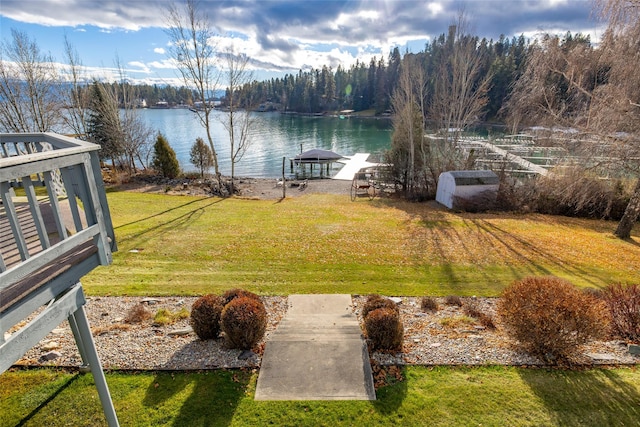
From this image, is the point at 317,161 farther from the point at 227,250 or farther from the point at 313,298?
the point at 313,298

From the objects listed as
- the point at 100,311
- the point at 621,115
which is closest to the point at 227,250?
the point at 100,311

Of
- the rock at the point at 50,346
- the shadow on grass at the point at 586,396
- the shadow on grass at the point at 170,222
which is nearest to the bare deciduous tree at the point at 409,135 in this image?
the shadow on grass at the point at 170,222

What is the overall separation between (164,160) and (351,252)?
75.6 feet

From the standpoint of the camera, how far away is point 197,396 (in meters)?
4.39

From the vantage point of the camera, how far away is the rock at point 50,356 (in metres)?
5.09

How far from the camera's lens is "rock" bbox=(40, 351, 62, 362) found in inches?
200

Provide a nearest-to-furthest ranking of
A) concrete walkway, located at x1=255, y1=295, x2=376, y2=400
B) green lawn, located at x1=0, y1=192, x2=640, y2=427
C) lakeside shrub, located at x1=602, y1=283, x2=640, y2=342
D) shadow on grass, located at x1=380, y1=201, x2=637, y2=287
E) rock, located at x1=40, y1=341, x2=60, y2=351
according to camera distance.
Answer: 1. green lawn, located at x1=0, y1=192, x2=640, y2=427
2. concrete walkway, located at x1=255, y1=295, x2=376, y2=400
3. rock, located at x1=40, y1=341, x2=60, y2=351
4. lakeside shrub, located at x1=602, y1=283, x2=640, y2=342
5. shadow on grass, located at x1=380, y1=201, x2=637, y2=287

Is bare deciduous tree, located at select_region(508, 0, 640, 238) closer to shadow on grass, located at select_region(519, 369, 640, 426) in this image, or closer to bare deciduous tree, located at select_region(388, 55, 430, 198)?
shadow on grass, located at select_region(519, 369, 640, 426)

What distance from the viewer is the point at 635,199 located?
13.0 m

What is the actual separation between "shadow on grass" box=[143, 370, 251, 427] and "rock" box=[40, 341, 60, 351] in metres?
2.18

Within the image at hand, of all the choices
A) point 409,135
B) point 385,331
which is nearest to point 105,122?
point 409,135

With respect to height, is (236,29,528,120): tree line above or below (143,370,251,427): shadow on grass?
above

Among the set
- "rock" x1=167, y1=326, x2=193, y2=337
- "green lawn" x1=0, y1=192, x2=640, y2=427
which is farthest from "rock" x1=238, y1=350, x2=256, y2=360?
"rock" x1=167, y1=326, x2=193, y2=337

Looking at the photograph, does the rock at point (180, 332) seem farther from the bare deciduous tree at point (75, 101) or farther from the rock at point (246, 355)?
the bare deciduous tree at point (75, 101)
